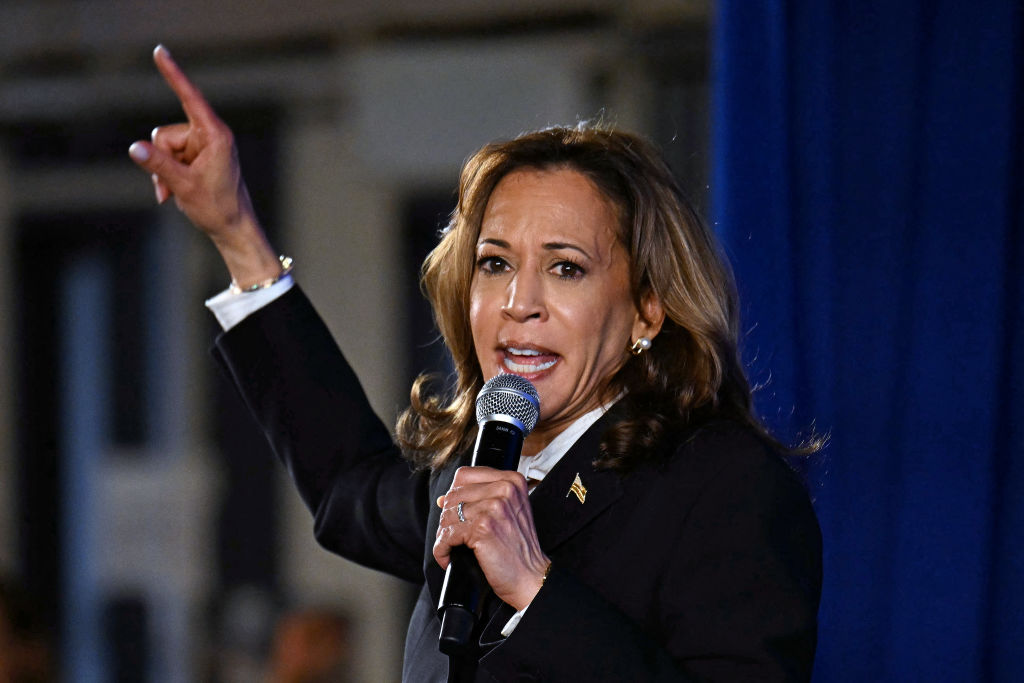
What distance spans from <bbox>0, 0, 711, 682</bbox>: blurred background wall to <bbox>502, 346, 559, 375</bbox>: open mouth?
339 centimetres

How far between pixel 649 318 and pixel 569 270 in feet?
0.47

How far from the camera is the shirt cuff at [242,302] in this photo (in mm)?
1927

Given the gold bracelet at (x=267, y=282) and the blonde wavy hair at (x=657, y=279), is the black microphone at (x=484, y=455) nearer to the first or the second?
the blonde wavy hair at (x=657, y=279)

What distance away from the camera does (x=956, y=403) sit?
180 centimetres

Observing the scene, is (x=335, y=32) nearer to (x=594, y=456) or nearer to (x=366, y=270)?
(x=366, y=270)

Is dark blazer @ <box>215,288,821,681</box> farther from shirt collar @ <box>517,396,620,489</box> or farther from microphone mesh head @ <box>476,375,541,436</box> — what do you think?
microphone mesh head @ <box>476,375,541,436</box>

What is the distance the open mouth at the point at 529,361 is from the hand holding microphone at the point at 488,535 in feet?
0.63

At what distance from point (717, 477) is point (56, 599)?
17.2 ft

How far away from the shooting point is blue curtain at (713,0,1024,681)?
1.78 meters

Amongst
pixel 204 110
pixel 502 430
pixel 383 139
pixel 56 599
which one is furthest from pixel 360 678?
pixel 502 430

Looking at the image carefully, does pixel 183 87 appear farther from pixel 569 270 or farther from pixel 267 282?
pixel 569 270

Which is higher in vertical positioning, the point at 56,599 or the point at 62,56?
the point at 62,56

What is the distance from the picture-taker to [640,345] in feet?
5.31

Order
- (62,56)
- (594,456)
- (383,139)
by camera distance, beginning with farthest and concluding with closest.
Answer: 1. (62,56)
2. (383,139)
3. (594,456)
